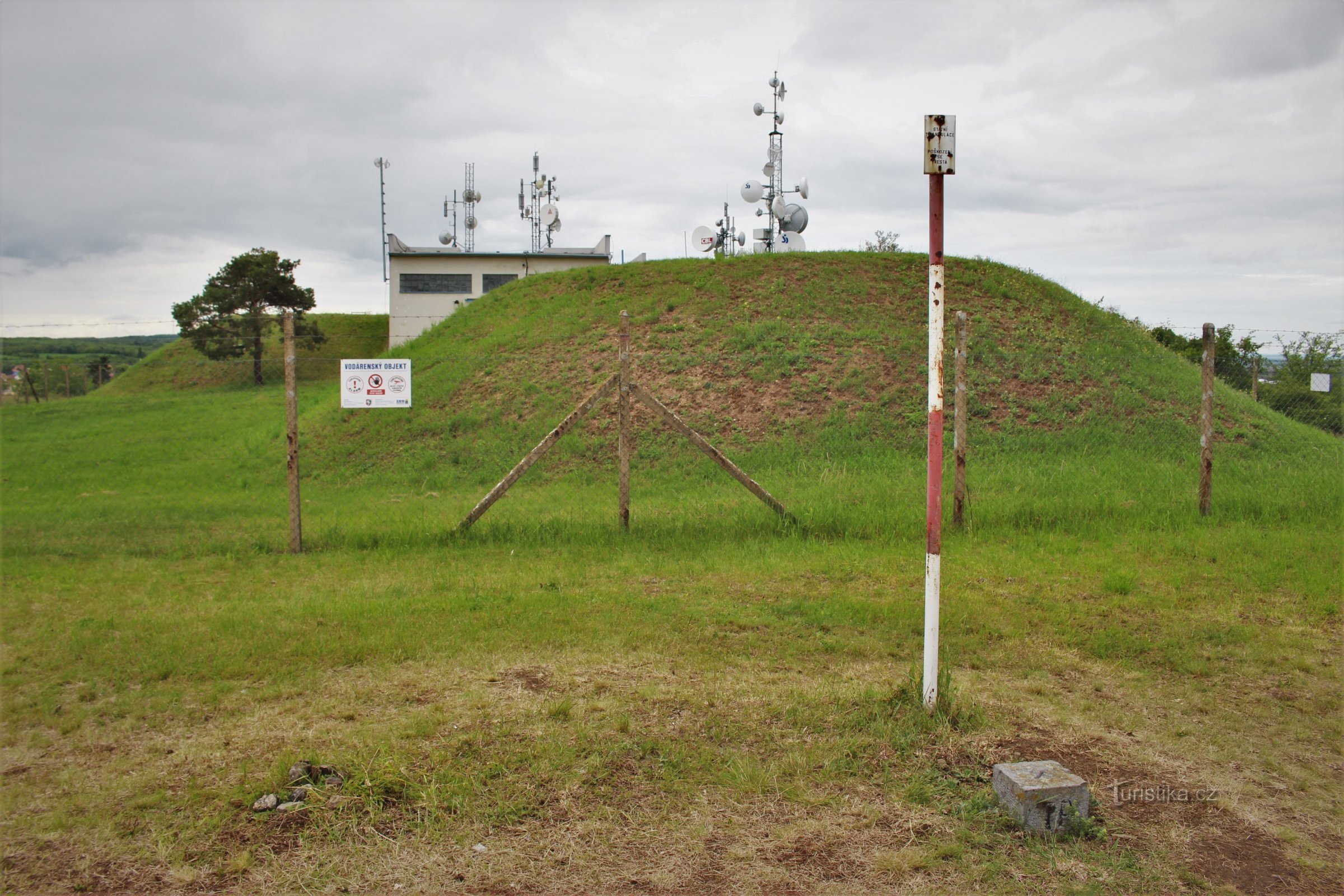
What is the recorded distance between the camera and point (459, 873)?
3.49 metres

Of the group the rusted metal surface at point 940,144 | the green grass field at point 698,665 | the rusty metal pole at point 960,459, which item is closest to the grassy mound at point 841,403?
the green grass field at point 698,665

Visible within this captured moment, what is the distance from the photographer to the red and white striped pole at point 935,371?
15.8ft

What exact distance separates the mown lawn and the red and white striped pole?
0.38m

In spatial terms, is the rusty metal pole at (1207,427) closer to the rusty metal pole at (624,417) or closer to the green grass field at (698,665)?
the green grass field at (698,665)

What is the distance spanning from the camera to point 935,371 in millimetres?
4816

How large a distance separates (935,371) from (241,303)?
A: 117 feet

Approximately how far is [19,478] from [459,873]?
1686 centimetres

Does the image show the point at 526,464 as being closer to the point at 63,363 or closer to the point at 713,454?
the point at 713,454

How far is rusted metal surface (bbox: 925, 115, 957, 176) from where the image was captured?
4.81 meters

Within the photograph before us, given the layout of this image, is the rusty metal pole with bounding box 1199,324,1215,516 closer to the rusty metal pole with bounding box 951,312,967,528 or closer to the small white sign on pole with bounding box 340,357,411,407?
the rusty metal pole with bounding box 951,312,967,528

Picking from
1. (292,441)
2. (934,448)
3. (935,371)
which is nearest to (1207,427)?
(934,448)

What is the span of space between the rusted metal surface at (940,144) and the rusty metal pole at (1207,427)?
7.32 metres

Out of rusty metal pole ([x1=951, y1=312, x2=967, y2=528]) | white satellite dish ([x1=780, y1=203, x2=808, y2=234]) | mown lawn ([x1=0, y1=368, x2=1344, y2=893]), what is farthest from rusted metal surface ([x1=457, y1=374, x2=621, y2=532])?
white satellite dish ([x1=780, y1=203, x2=808, y2=234])

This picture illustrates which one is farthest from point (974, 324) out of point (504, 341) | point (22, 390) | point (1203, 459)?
point (22, 390)
